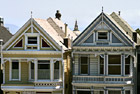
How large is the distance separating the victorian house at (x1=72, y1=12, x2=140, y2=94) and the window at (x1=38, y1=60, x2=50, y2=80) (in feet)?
8.73

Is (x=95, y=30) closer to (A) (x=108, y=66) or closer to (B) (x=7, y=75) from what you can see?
(A) (x=108, y=66)

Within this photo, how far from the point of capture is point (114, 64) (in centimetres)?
3528

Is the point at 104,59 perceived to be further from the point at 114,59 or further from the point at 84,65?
the point at 84,65

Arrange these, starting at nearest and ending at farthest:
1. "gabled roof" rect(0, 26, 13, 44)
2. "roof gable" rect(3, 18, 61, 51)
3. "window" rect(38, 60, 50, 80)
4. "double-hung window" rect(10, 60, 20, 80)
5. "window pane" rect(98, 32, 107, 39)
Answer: "window pane" rect(98, 32, 107, 39) → "roof gable" rect(3, 18, 61, 51) → "window" rect(38, 60, 50, 80) → "double-hung window" rect(10, 60, 20, 80) → "gabled roof" rect(0, 26, 13, 44)

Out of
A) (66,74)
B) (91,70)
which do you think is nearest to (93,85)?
(91,70)

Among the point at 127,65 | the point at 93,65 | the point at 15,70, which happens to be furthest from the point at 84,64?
the point at 15,70

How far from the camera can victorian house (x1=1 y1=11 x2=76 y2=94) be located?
3553 cm

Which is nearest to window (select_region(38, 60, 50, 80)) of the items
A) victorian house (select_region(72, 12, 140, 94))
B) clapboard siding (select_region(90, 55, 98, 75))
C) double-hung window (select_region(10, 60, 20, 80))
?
double-hung window (select_region(10, 60, 20, 80))

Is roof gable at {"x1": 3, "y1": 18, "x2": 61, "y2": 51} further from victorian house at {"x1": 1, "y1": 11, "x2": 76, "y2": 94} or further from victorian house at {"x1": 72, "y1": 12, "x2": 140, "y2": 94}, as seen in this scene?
victorian house at {"x1": 72, "y1": 12, "x2": 140, "y2": 94}

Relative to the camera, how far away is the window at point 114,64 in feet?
116

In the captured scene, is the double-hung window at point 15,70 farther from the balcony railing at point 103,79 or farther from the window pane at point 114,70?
the window pane at point 114,70

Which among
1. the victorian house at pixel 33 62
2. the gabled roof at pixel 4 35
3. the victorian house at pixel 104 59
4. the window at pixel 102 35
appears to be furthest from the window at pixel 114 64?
the gabled roof at pixel 4 35

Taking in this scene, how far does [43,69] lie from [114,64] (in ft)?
23.6

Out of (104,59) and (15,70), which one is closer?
(104,59)
